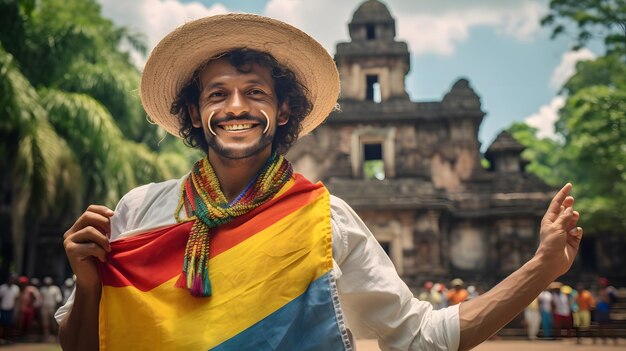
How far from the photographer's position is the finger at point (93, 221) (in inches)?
72.7

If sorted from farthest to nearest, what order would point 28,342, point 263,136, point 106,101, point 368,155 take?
point 368,155
point 106,101
point 28,342
point 263,136

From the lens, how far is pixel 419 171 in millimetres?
20234

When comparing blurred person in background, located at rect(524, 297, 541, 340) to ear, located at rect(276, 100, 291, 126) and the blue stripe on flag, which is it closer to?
ear, located at rect(276, 100, 291, 126)

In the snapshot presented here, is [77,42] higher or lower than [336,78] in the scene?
higher

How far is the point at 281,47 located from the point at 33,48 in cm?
1499

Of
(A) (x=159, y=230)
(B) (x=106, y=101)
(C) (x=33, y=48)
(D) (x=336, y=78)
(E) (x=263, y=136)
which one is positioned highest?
(C) (x=33, y=48)

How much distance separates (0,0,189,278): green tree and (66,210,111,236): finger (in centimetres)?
1085

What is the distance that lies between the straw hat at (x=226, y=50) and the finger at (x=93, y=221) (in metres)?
0.72

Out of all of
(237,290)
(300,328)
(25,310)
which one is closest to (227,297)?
(237,290)

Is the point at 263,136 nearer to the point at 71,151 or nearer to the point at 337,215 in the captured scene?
the point at 337,215

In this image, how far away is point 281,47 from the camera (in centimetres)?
229

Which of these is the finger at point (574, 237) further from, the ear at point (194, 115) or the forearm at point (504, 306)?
the ear at point (194, 115)

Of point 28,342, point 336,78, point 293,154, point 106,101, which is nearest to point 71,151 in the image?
point 106,101

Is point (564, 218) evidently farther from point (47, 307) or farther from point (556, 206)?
point (47, 307)
